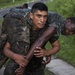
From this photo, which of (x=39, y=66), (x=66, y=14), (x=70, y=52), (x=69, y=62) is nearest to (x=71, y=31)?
(x=39, y=66)

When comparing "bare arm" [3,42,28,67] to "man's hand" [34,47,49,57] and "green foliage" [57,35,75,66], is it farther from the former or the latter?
"green foliage" [57,35,75,66]

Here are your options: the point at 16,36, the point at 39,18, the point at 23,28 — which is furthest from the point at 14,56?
the point at 39,18

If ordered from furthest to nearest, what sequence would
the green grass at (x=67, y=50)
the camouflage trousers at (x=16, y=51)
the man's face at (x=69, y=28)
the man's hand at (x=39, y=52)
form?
1. the green grass at (x=67, y=50)
2. the man's face at (x=69, y=28)
3. the camouflage trousers at (x=16, y=51)
4. the man's hand at (x=39, y=52)

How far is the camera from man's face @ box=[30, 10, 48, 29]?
367 centimetres

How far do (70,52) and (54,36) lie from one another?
17.7ft

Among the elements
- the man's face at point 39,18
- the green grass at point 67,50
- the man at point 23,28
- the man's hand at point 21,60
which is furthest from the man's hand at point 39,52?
the green grass at point 67,50

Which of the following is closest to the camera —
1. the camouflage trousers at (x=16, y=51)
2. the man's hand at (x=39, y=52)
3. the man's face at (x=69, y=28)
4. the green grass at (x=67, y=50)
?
the man's hand at (x=39, y=52)

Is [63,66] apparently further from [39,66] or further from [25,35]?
[25,35]

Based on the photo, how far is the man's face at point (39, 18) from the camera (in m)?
3.67

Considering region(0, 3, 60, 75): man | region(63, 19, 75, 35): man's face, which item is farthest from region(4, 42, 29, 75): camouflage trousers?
region(63, 19, 75, 35): man's face

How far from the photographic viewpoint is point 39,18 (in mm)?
3672

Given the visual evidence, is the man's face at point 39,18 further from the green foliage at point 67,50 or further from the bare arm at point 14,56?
the green foliage at point 67,50

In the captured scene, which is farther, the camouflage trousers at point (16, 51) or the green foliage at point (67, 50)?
the green foliage at point (67, 50)

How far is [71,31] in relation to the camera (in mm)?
4160
